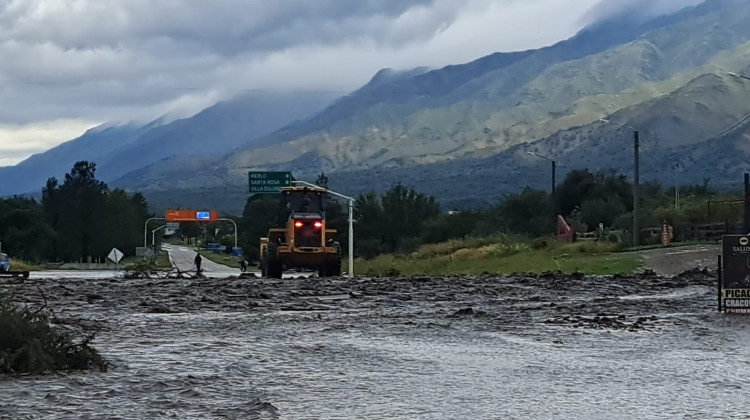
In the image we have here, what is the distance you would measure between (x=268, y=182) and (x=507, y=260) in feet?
60.6

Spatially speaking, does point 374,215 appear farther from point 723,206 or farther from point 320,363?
point 320,363

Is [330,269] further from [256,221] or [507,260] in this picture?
[256,221]

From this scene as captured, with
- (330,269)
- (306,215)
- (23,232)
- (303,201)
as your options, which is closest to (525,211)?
(23,232)

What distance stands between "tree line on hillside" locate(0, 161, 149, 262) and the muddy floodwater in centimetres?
9064

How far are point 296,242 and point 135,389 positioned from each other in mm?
32597

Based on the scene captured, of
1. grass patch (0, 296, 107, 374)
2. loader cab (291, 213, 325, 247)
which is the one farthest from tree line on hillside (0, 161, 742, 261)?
grass patch (0, 296, 107, 374)

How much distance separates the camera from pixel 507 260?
51.2 m

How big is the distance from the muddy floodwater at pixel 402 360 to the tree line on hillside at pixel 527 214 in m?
34.9

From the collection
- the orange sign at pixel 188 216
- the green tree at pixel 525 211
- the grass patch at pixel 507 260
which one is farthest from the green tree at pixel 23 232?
the grass patch at pixel 507 260

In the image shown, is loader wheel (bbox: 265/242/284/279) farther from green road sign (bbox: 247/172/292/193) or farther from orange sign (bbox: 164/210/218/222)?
orange sign (bbox: 164/210/218/222)

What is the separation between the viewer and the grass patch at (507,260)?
44.7 meters

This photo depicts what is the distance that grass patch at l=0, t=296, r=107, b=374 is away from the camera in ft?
40.6

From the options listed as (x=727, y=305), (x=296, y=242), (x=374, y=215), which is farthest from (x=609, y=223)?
(x=727, y=305)

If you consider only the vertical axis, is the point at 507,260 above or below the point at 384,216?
below
